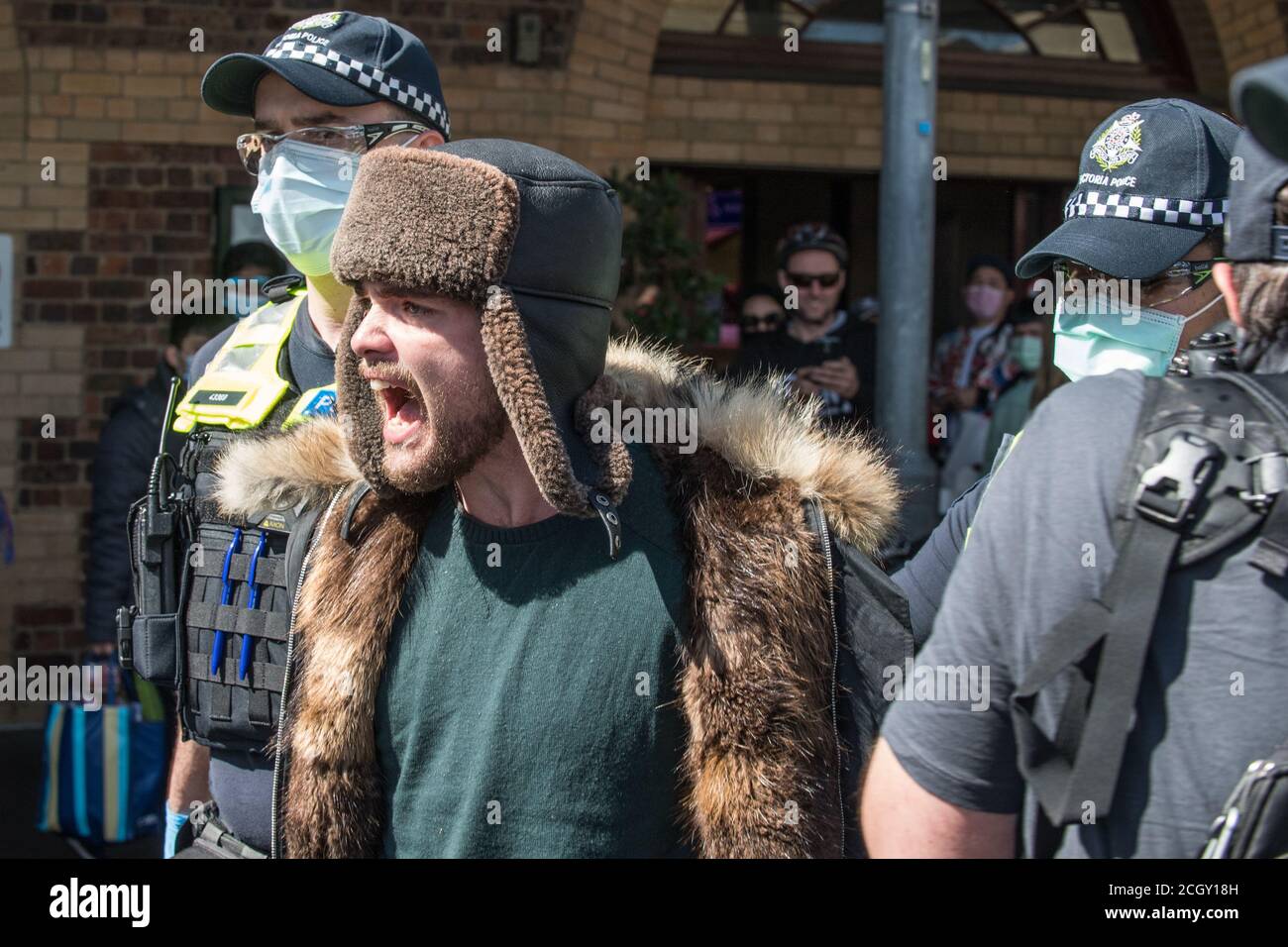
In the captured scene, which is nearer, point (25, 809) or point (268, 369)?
point (268, 369)

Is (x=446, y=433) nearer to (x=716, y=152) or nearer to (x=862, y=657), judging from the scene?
(x=862, y=657)

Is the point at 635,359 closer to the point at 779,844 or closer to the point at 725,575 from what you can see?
the point at 725,575

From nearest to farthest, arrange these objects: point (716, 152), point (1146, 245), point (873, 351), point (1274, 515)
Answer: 1. point (1274, 515)
2. point (1146, 245)
3. point (873, 351)
4. point (716, 152)

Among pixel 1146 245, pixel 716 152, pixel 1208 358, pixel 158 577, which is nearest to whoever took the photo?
pixel 1208 358

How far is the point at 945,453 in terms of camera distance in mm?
6410

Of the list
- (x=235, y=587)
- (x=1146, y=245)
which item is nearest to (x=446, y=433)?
(x=235, y=587)

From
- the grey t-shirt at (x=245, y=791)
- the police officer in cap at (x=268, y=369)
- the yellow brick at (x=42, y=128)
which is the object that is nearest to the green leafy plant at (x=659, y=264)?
the yellow brick at (x=42, y=128)

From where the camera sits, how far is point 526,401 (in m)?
1.89

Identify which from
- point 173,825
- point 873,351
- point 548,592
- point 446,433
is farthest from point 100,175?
point 548,592

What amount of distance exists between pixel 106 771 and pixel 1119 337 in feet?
11.7

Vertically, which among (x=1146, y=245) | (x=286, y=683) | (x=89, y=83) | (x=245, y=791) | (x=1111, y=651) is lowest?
(x=245, y=791)

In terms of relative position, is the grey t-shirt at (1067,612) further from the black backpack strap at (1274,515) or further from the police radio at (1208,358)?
the police radio at (1208,358)

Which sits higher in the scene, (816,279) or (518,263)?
(518,263)

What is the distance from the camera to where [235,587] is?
2.29 metres
